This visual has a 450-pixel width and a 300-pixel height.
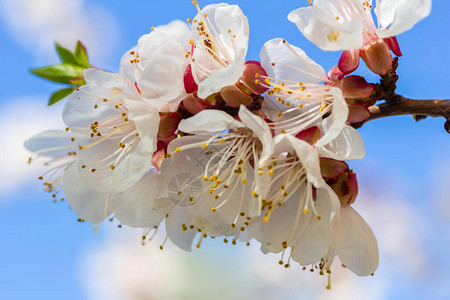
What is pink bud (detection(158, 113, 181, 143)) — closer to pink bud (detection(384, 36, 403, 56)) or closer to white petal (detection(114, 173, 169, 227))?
white petal (detection(114, 173, 169, 227))

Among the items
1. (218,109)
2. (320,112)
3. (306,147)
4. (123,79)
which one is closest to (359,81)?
(320,112)

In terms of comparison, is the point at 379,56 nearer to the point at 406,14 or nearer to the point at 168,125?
the point at 406,14

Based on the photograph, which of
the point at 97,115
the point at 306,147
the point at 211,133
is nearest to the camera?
the point at 306,147

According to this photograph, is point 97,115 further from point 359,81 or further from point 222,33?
point 359,81

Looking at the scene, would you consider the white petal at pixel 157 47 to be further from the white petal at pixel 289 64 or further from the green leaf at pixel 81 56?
the green leaf at pixel 81 56

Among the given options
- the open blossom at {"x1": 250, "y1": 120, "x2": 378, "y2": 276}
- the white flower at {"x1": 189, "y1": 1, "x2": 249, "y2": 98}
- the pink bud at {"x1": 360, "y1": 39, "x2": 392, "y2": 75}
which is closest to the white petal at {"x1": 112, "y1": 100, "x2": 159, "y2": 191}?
the white flower at {"x1": 189, "y1": 1, "x2": 249, "y2": 98}

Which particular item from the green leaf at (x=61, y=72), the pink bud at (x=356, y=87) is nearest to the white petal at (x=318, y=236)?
the pink bud at (x=356, y=87)
